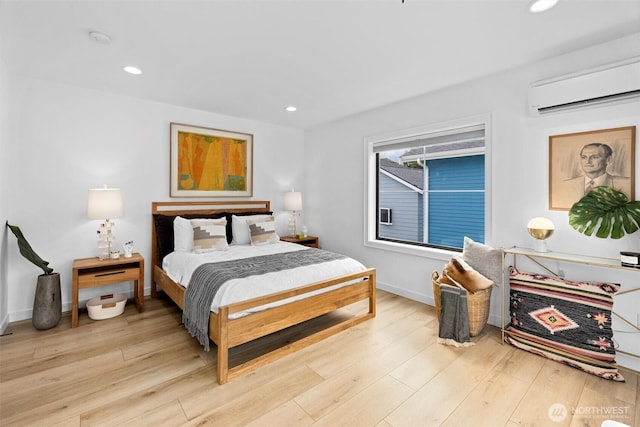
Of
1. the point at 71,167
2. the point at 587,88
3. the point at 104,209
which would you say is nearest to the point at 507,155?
the point at 587,88

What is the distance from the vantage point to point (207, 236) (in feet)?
11.3

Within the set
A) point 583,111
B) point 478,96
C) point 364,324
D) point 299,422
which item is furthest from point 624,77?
point 299,422

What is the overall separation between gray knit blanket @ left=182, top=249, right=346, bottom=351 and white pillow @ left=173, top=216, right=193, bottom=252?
866 millimetres

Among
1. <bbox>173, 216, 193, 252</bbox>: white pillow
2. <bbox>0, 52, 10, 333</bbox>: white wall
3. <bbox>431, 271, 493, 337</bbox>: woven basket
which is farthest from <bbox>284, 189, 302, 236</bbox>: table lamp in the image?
<bbox>0, 52, 10, 333</bbox>: white wall

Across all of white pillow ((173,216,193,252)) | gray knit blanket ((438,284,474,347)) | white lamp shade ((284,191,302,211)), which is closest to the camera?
gray knit blanket ((438,284,474,347))

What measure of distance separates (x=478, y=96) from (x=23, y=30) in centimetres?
389

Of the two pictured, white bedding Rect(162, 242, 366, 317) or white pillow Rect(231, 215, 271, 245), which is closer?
white bedding Rect(162, 242, 366, 317)

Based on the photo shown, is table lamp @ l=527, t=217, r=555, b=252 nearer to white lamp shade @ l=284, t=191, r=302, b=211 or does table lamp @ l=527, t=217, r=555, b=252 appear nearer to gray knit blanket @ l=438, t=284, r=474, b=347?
gray knit blanket @ l=438, t=284, r=474, b=347

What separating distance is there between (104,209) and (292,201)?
97.4 inches

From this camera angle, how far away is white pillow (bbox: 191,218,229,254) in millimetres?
3402

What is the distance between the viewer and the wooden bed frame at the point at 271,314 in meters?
2.09

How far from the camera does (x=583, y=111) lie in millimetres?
2398

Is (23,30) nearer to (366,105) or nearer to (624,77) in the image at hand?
(366,105)

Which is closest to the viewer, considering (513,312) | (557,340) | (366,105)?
(557,340)
